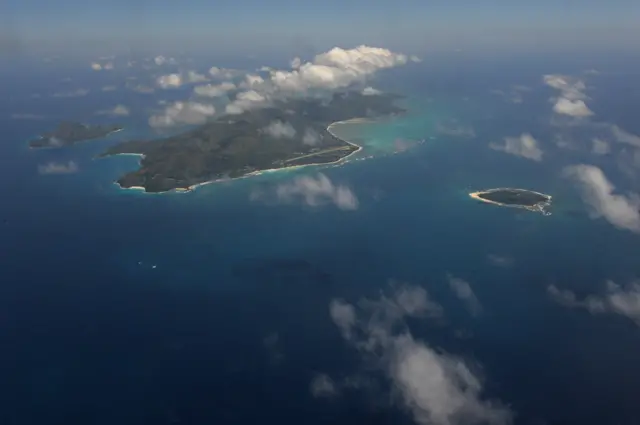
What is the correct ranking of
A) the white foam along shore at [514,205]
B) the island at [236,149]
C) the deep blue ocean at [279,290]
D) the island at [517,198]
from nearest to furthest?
the deep blue ocean at [279,290] < the white foam along shore at [514,205] < the island at [517,198] < the island at [236,149]

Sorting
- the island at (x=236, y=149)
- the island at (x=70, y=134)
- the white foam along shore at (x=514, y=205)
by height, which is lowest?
the island at (x=70, y=134)

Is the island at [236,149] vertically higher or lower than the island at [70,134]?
higher

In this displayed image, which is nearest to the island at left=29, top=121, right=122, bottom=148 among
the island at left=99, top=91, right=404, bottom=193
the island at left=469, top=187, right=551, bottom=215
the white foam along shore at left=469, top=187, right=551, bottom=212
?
the island at left=99, top=91, right=404, bottom=193

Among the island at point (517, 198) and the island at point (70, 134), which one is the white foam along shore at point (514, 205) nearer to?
the island at point (517, 198)

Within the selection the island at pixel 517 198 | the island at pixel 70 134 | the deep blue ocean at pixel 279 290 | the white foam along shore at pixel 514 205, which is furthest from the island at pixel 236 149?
the island at pixel 517 198

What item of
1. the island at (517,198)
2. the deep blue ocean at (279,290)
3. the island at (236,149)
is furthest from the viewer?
the island at (236,149)

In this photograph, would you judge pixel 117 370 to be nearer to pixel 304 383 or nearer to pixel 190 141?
pixel 304 383

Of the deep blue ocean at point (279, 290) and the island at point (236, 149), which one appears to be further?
the island at point (236, 149)
